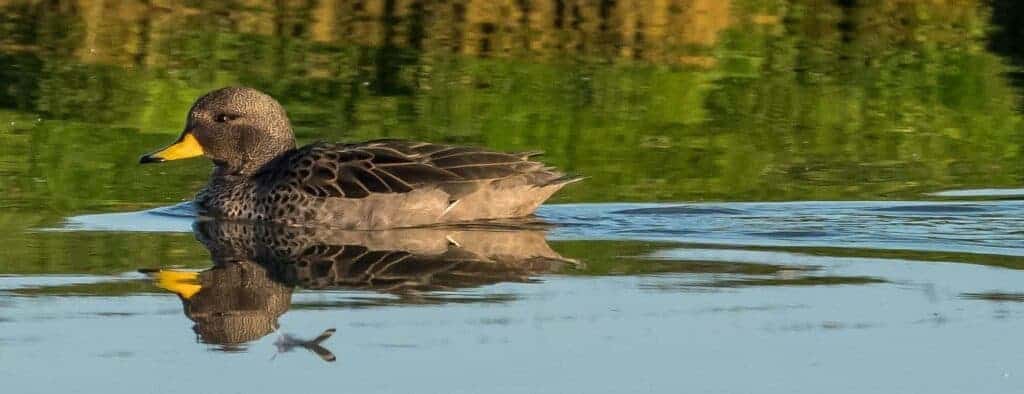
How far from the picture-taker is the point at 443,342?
7.51 metres

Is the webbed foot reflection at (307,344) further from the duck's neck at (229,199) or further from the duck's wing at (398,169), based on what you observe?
the duck's neck at (229,199)

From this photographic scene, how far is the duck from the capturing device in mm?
11211

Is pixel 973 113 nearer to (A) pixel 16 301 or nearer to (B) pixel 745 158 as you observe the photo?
(B) pixel 745 158

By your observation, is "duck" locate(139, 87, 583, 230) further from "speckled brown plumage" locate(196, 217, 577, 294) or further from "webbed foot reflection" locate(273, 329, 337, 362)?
"webbed foot reflection" locate(273, 329, 337, 362)

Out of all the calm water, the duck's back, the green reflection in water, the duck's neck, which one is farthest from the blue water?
the duck's neck

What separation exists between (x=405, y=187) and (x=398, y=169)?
20 centimetres

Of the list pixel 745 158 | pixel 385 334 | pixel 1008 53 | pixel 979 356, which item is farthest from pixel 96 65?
pixel 979 356

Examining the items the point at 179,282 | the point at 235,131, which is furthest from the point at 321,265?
the point at 235,131

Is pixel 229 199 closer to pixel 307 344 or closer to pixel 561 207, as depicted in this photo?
pixel 561 207

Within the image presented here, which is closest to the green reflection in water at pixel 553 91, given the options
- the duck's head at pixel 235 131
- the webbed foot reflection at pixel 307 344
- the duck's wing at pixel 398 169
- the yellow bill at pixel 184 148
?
the yellow bill at pixel 184 148

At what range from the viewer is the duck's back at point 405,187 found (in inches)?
441

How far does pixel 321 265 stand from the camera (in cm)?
956

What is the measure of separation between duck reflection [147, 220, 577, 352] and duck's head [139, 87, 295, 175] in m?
1.02

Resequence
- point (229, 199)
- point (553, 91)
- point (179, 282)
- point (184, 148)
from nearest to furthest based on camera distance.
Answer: point (179, 282), point (229, 199), point (184, 148), point (553, 91)
